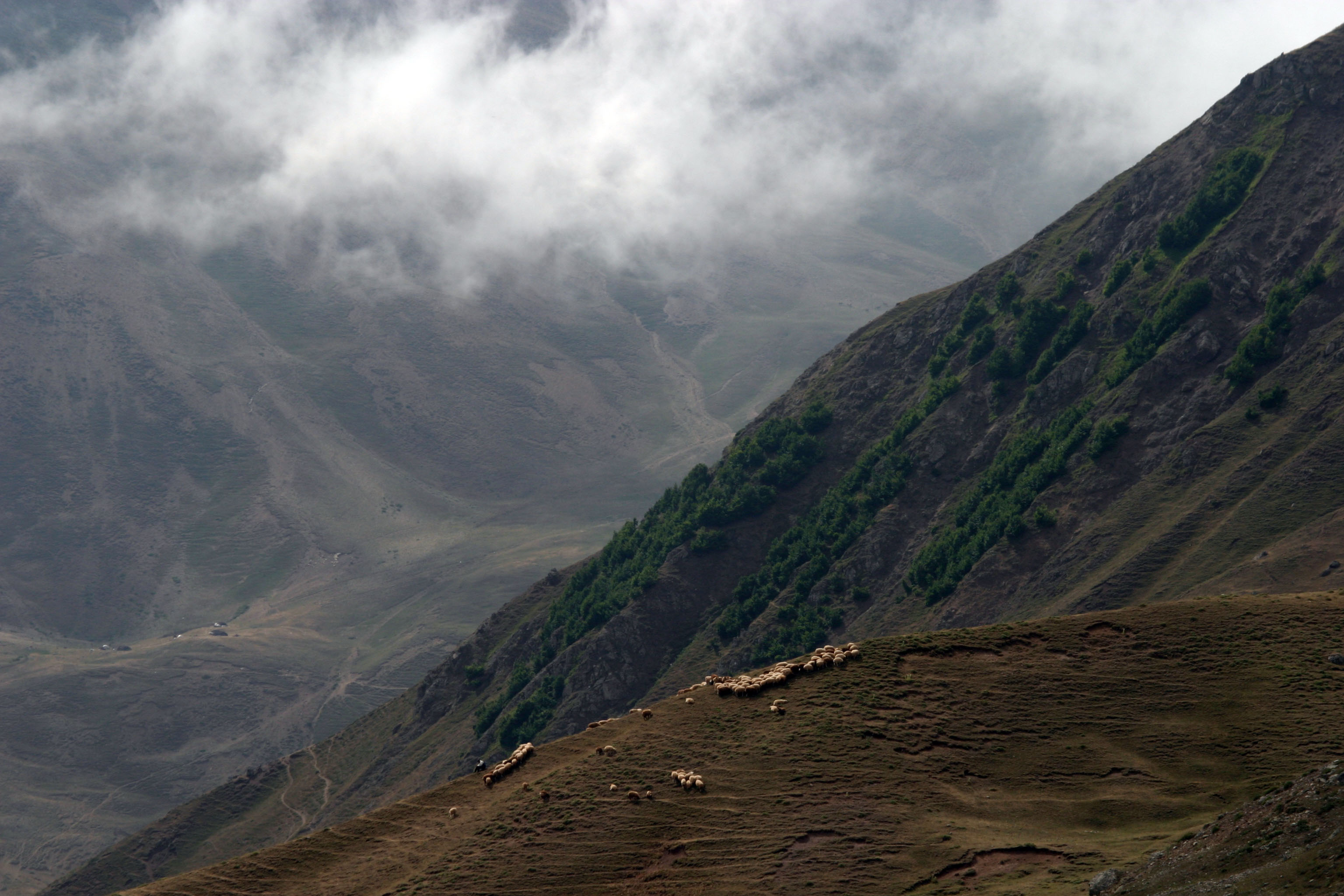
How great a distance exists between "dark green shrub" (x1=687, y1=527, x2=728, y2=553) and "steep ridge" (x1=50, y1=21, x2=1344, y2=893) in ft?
1.28

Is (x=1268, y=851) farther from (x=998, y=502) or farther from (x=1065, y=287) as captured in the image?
(x=1065, y=287)

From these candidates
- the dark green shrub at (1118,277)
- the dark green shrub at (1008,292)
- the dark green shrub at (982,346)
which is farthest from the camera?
the dark green shrub at (1008,292)

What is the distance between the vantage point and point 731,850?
2053 inches

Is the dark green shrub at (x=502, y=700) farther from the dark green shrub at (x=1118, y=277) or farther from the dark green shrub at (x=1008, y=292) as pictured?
the dark green shrub at (x=1118, y=277)

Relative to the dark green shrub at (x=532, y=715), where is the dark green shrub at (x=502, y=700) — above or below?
above

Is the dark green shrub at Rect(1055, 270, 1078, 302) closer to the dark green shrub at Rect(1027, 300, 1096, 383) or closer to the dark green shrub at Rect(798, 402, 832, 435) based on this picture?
the dark green shrub at Rect(1027, 300, 1096, 383)

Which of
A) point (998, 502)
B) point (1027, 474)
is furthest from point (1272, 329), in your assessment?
point (998, 502)

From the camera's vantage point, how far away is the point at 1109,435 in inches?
5468

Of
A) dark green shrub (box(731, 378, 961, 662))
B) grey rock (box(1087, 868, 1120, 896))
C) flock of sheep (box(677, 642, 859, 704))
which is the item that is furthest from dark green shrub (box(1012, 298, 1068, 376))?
grey rock (box(1087, 868, 1120, 896))

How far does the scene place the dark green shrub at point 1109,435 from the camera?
138625mm

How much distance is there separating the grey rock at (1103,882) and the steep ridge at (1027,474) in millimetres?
65651

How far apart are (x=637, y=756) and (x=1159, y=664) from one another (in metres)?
29.1

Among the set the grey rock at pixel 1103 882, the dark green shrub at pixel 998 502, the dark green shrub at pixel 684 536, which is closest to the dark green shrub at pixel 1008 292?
the dark green shrub at pixel 998 502

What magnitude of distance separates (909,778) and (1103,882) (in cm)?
1472
